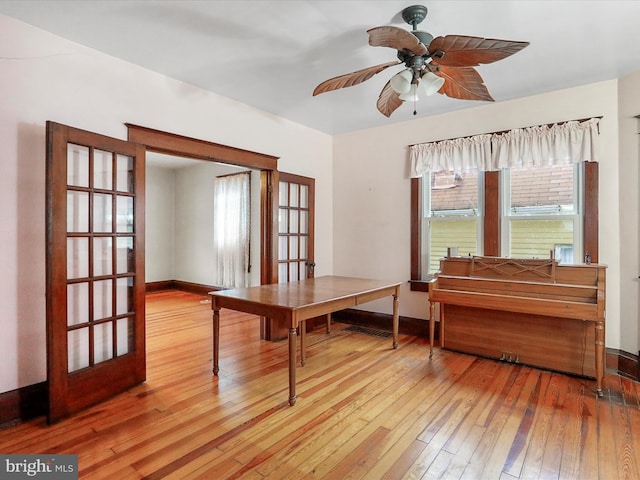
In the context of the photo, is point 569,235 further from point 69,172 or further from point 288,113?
point 69,172

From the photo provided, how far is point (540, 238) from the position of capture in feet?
12.2

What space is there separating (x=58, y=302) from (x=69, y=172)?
94 cm

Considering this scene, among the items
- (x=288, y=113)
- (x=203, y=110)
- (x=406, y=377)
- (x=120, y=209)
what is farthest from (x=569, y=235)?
(x=120, y=209)

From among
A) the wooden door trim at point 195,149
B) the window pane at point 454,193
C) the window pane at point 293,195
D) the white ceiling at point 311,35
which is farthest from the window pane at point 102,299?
the window pane at point 454,193

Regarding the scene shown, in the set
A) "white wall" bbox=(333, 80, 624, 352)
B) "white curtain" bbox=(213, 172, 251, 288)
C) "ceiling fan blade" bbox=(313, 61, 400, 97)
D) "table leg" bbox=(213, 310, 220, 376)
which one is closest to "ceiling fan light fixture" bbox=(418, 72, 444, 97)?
"ceiling fan blade" bbox=(313, 61, 400, 97)

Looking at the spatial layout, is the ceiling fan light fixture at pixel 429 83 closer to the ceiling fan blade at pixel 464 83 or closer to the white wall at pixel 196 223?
the ceiling fan blade at pixel 464 83

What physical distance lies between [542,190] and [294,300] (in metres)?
2.91

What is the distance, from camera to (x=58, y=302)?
7.72 feet

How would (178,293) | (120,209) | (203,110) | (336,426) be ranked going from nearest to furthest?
(336,426)
(120,209)
(203,110)
(178,293)

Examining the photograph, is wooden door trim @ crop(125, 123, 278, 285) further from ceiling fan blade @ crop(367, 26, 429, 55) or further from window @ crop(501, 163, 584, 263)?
window @ crop(501, 163, 584, 263)

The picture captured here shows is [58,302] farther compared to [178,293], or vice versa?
[178,293]

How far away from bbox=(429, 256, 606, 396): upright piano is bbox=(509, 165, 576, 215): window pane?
0.71m

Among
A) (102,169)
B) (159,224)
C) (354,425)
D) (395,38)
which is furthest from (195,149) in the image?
(159,224)

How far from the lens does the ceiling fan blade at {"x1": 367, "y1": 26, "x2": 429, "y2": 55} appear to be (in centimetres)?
182
